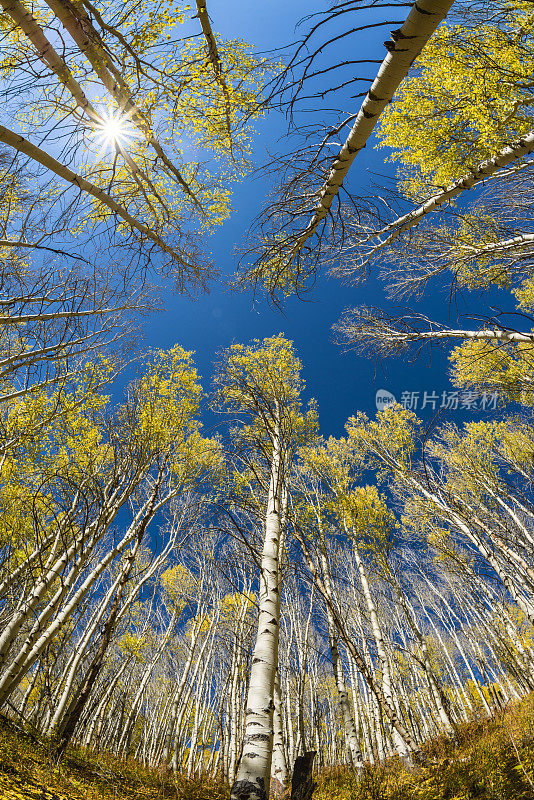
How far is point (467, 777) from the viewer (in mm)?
4277

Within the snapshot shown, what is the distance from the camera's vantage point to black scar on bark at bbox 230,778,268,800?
5.85 feet

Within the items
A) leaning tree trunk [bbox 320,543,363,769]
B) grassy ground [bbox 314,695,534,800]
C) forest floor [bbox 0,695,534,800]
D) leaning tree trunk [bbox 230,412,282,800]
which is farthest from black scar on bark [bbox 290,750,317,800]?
leaning tree trunk [bbox 320,543,363,769]

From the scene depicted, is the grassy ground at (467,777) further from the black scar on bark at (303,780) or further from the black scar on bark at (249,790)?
the black scar on bark at (249,790)

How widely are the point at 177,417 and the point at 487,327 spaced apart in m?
6.89

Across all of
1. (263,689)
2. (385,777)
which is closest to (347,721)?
(385,777)

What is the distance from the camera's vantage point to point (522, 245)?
5059mm

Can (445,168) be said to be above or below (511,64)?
below

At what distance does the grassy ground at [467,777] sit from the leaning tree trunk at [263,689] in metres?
2.44

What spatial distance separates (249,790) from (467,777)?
4627 millimetres

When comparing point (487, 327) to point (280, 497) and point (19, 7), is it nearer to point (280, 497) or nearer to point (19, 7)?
point (280, 497)

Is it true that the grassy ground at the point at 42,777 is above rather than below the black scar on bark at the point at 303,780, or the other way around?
below

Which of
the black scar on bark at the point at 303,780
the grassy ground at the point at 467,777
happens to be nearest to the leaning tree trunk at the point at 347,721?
the grassy ground at the point at 467,777

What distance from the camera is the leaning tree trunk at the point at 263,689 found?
1859 mm

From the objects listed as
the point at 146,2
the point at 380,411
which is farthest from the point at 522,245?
the point at 380,411
